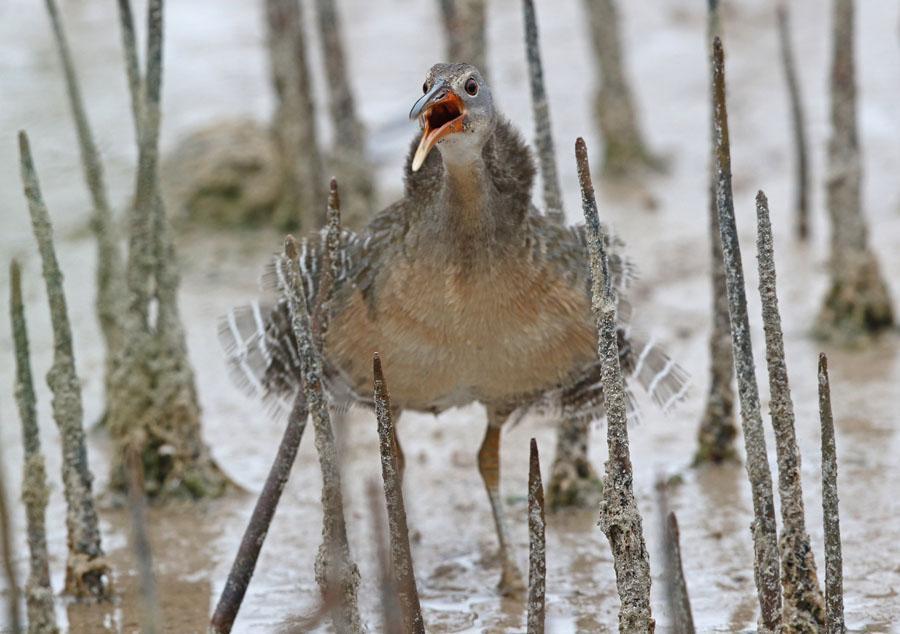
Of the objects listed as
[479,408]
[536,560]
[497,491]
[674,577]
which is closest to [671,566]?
[674,577]

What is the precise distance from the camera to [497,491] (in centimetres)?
629

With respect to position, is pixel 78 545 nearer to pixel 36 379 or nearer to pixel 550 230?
pixel 550 230

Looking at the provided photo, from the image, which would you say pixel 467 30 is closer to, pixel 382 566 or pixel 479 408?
pixel 479 408

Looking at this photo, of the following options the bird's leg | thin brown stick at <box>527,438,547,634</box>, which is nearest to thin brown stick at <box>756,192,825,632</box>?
thin brown stick at <box>527,438,547,634</box>

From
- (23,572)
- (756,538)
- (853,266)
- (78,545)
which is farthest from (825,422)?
(853,266)

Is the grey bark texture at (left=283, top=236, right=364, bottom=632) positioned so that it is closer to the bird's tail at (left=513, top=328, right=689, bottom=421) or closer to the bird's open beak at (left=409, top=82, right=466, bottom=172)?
the bird's open beak at (left=409, top=82, right=466, bottom=172)

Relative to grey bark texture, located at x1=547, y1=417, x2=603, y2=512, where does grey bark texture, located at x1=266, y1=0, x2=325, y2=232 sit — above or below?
above

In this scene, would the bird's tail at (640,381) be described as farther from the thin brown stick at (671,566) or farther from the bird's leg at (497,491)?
the thin brown stick at (671,566)

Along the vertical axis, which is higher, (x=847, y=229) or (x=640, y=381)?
(x=847, y=229)

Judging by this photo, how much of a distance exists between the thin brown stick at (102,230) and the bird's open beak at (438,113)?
235cm

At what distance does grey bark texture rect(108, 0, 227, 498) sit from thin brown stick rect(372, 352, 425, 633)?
275cm

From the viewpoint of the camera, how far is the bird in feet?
17.3

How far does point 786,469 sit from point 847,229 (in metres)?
4.77

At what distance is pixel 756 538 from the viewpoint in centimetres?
425
